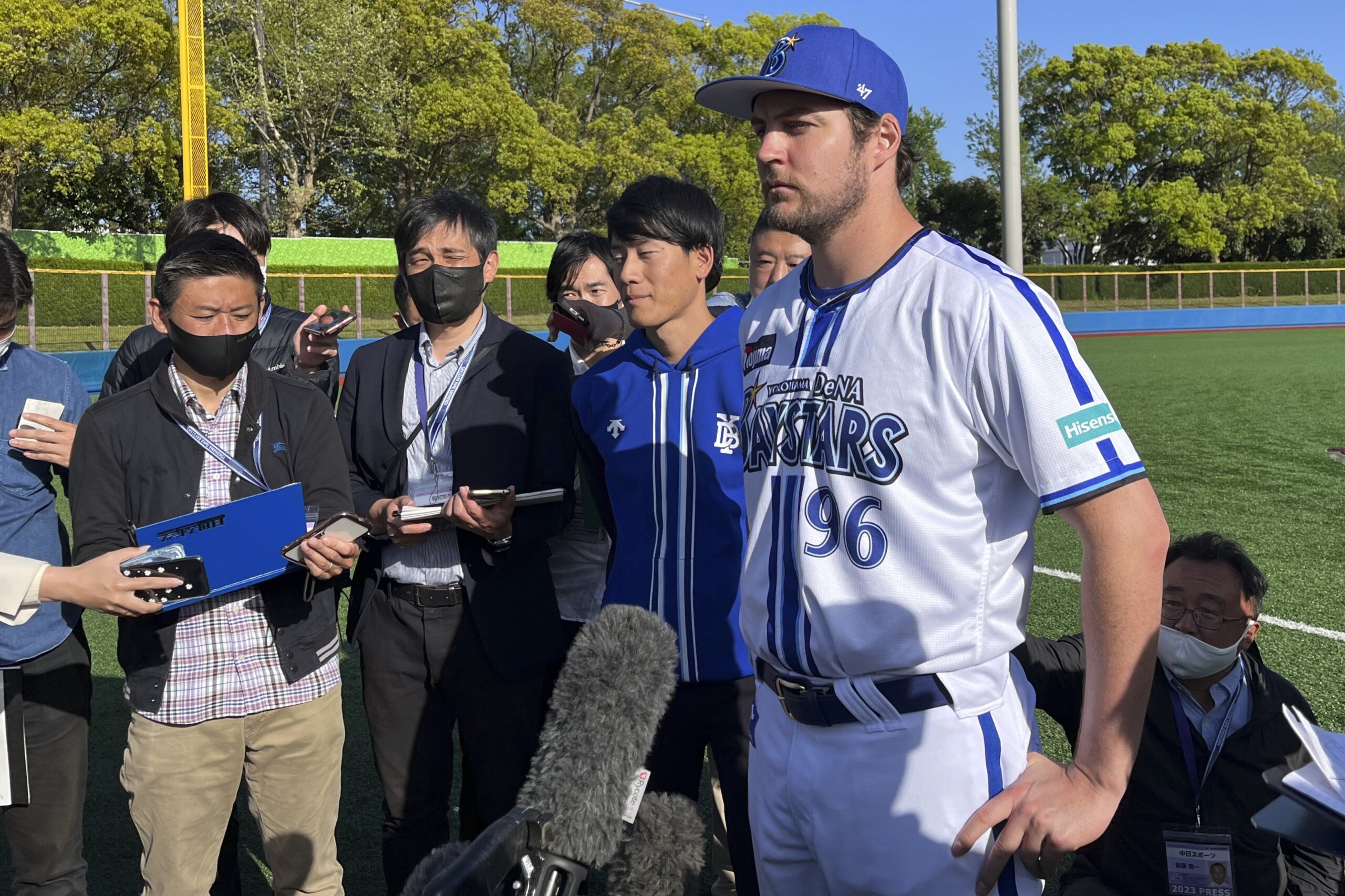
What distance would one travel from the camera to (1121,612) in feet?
5.46

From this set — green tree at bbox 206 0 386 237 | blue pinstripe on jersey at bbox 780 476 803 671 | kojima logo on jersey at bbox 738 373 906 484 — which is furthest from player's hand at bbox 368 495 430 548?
green tree at bbox 206 0 386 237

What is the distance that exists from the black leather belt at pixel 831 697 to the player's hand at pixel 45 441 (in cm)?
220

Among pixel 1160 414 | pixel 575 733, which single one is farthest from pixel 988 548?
pixel 1160 414

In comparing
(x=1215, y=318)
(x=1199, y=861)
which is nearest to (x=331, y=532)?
(x=1199, y=861)

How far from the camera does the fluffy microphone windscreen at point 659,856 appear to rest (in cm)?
141

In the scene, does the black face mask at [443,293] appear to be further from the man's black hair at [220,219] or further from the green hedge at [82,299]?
the green hedge at [82,299]

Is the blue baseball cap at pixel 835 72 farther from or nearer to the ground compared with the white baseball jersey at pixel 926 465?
farther from the ground

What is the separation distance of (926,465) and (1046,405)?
234mm

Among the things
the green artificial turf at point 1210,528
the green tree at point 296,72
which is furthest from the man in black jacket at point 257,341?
the green tree at point 296,72

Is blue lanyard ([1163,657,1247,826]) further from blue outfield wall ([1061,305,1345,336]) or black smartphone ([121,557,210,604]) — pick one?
Result: blue outfield wall ([1061,305,1345,336])

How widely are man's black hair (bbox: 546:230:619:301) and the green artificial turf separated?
2380 mm

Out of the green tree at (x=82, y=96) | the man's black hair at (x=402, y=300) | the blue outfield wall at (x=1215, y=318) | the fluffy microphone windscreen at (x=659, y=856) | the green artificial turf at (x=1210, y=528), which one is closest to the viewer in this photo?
the fluffy microphone windscreen at (x=659, y=856)

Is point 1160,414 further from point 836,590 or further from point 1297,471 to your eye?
point 836,590

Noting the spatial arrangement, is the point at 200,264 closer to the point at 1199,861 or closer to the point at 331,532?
the point at 331,532
